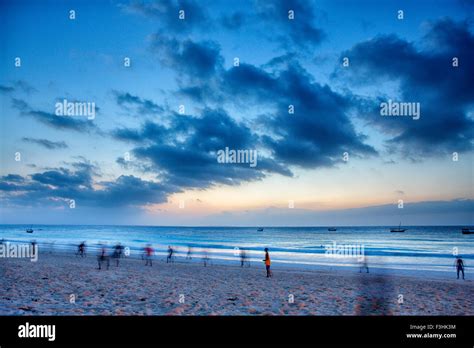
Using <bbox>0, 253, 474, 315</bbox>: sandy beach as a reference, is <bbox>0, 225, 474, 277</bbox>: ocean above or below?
below

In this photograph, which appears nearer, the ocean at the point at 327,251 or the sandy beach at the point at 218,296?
the sandy beach at the point at 218,296

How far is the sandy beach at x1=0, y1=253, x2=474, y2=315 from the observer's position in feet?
37.7

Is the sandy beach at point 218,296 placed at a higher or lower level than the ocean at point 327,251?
higher

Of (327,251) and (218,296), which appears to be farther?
(327,251)

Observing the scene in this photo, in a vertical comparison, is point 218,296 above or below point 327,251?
above

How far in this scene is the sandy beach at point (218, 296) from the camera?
11.5 m

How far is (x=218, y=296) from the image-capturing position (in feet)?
46.6
